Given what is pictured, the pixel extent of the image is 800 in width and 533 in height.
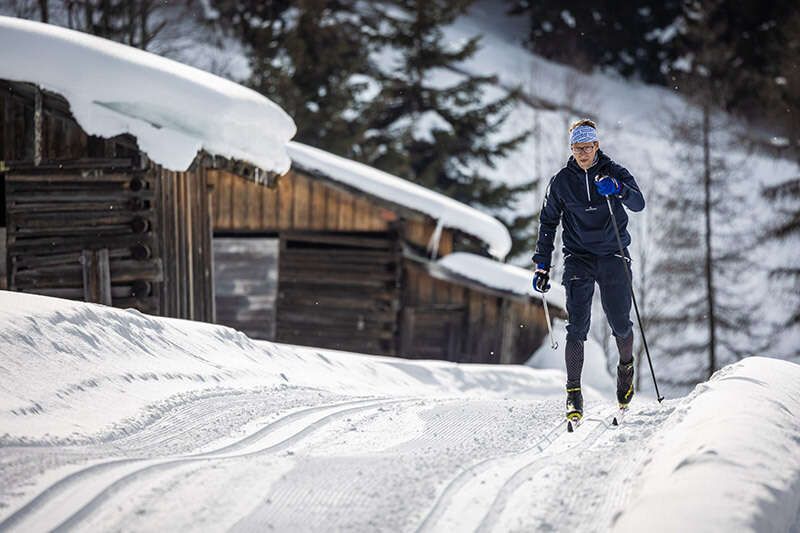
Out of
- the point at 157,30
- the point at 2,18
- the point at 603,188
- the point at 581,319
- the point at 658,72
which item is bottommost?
the point at 581,319

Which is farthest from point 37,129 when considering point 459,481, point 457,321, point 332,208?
point 457,321

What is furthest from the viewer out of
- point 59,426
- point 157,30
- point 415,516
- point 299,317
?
point 157,30

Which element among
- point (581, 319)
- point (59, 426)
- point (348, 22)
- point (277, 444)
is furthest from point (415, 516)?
point (348, 22)

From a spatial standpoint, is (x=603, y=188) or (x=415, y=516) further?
(x=603, y=188)

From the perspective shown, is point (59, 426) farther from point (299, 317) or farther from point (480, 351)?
point (480, 351)

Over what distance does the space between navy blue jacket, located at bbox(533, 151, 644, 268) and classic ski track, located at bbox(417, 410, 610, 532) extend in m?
1.27

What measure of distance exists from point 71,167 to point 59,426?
25.4ft

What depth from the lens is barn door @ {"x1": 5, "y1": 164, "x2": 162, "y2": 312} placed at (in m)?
11.7

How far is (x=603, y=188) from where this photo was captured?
559 cm

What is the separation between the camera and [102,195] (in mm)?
11938

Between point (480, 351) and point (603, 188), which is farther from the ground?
point (603, 188)

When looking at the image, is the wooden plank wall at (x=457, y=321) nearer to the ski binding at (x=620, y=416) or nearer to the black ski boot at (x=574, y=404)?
the ski binding at (x=620, y=416)

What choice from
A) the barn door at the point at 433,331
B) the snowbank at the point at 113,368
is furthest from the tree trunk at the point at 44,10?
the snowbank at the point at 113,368

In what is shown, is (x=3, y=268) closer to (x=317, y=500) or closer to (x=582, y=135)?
(x=582, y=135)
